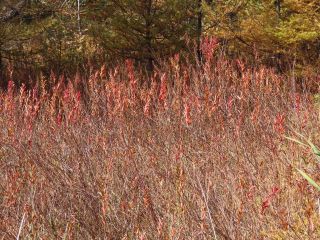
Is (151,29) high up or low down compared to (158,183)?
up

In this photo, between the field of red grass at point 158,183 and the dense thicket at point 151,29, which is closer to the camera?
the field of red grass at point 158,183

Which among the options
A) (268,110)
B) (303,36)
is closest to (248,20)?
(303,36)

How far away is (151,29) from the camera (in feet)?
29.4

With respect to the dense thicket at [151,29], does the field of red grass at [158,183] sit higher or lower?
lower

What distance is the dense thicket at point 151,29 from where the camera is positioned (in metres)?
9.03

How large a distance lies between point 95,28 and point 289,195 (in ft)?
22.4

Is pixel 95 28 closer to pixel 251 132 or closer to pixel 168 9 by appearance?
pixel 168 9

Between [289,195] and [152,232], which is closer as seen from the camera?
[152,232]

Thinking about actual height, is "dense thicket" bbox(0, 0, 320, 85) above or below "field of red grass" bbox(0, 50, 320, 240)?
above

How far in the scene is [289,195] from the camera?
2945mm

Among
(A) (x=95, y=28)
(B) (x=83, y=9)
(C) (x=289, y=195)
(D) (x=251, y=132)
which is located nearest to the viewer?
(C) (x=289, y=195)

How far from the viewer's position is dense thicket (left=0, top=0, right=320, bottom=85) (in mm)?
9031

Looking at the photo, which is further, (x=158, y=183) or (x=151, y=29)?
(x=151, y=29)

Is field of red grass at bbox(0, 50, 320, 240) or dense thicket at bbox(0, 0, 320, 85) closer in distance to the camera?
field of red grass at bbox(0, 50, 320, 240)
